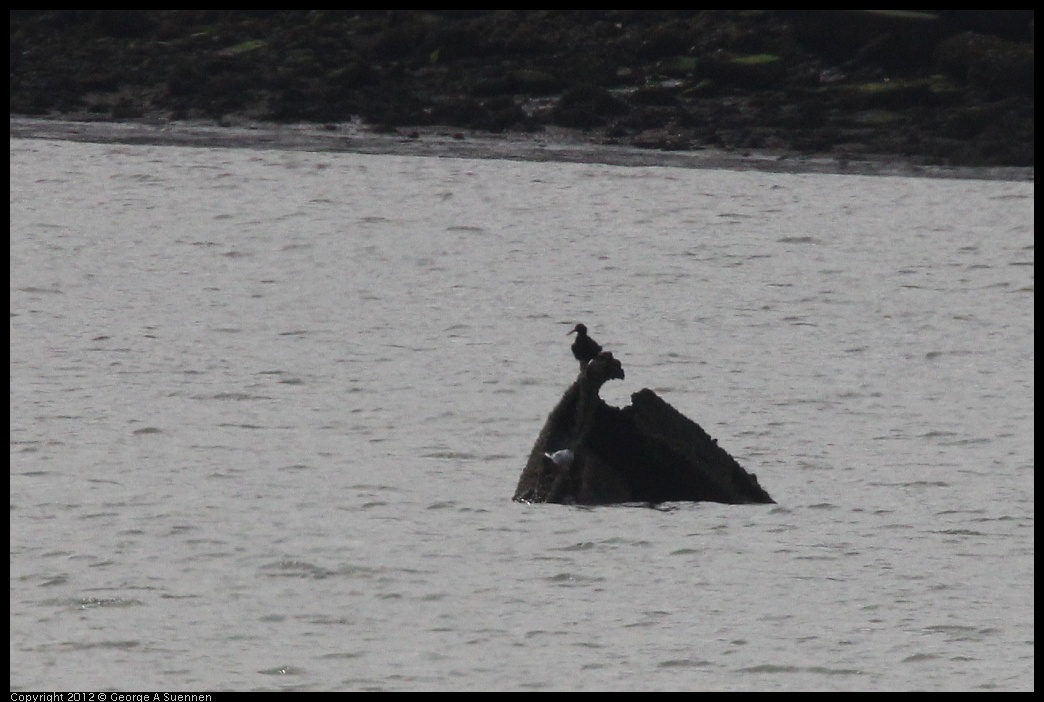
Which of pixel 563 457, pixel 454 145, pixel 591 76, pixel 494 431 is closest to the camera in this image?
pixel 563 457

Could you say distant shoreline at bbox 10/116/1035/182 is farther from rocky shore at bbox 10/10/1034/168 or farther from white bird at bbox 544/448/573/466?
white bird at bbox 544/448/573/466

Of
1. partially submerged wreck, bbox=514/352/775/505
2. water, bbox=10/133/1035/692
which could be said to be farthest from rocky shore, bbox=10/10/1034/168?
partially submerged wreck, bbox=514/352/775/505

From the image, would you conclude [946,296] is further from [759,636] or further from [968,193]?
[759,636]

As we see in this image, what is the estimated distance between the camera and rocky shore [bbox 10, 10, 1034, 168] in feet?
121

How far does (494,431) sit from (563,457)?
3.38m

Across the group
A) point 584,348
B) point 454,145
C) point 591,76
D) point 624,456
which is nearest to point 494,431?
point 624,456

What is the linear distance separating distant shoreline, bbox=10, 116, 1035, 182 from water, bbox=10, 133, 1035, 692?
1.98 m

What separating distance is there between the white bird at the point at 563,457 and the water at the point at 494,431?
334 mm

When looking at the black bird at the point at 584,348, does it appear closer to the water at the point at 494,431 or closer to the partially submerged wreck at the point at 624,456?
the partially submerged wreck at the point at 624,456

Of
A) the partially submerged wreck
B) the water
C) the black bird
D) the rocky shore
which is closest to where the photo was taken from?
the water

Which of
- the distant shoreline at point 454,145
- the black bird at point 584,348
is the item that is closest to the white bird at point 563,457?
the black bird at point 584,348

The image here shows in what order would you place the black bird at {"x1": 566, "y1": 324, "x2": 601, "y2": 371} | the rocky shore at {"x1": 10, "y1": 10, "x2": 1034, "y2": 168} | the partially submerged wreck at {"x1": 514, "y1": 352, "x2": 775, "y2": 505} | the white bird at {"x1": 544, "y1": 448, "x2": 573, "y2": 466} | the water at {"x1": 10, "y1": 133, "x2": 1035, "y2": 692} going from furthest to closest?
the rocky shore at {"x1": 10, "y1": 10, "x2": 1034, "y2": 168} < the white bird at {"x1": 544, "y1": 448, "x2": 573, "y2": 466} < the partially submerged wreck at {"x1": 514, "y1": 352, "x2": 775, "y2": 505} < the black bird at {"x1": 566, "y1": 324, "x2": 601, "y2": 371} < the water at {"x1": 10, "y1": 133, "x2": 1035, "y2": 692}

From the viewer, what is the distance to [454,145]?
120 ft

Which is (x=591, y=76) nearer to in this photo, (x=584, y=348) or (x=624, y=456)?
(x=624, y=456)
